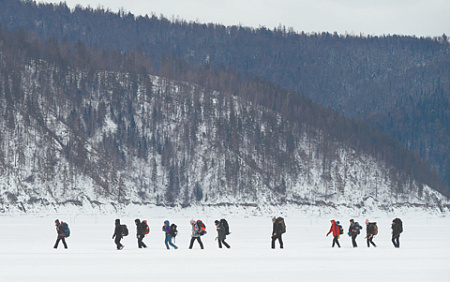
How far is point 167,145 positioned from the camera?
11738cm

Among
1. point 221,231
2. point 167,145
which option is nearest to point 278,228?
point 221,231

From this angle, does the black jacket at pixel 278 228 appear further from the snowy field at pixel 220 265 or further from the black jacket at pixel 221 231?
the black jacket at pixel 221 231

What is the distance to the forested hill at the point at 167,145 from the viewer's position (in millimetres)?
98062

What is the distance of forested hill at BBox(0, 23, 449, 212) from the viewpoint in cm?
9806

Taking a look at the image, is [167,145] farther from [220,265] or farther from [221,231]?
[220,265]

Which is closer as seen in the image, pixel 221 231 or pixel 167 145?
pixel 221 231

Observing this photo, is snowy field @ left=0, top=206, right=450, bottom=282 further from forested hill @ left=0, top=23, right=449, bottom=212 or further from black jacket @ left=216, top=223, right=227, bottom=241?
forested hill @ left=0, top=23, right=449, bottom=212

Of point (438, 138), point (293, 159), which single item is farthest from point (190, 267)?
point (438, 138)

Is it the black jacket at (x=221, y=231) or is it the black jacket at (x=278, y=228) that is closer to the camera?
the black jacket at (x=278, y=228)

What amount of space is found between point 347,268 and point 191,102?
350ft

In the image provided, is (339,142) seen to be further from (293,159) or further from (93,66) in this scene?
(93,66)

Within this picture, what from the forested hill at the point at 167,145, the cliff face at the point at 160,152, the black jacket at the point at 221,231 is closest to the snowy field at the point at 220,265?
the black jacket at the point at 221,231

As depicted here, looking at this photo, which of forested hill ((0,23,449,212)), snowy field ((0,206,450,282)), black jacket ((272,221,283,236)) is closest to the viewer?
snowy field ((0,206,450,282))

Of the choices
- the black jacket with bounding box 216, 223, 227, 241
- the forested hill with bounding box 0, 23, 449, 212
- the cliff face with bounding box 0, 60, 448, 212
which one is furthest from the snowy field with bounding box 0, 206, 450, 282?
the cliff face with bounding box 0, 60, 448, 212
